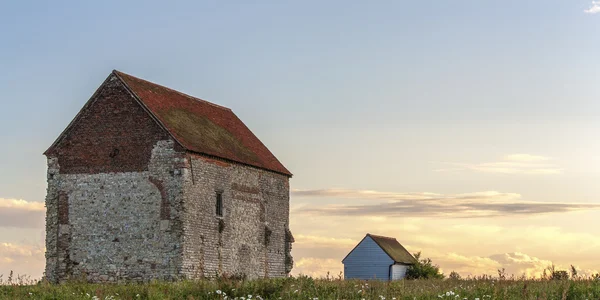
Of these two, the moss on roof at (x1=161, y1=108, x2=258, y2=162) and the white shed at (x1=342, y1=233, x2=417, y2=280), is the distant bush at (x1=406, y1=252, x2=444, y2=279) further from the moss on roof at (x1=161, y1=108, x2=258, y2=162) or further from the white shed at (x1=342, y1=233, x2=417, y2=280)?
the moss on roof at (x1=161, y1=108, x2=258, y2=162)

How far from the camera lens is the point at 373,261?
211 feet

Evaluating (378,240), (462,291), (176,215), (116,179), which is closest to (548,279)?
(462,291)

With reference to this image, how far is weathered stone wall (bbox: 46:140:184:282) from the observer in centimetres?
3497

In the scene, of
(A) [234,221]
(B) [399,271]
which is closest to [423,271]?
(B) [399,271]

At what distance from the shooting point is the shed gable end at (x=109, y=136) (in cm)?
3600

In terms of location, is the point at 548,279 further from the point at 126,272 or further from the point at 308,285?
the point at 126,272

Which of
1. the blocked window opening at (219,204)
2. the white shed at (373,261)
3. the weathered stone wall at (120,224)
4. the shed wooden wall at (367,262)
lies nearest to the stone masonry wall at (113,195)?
the weathered stone wall at (120,224)

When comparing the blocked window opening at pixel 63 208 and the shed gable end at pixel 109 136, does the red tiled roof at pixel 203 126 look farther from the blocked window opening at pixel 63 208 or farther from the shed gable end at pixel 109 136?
the blocked window opening at pixel 63 208

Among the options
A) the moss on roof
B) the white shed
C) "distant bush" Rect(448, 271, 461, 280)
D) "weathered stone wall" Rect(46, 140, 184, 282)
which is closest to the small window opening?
the moss on roof

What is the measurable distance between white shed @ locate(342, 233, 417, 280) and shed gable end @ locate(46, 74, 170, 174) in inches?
1203

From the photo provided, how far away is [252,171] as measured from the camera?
41.1 meters

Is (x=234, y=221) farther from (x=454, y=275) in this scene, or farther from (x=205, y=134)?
(x=454, y=275)

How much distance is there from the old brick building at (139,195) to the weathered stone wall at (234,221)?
5 cm

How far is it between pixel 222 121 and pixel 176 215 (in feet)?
36.0
